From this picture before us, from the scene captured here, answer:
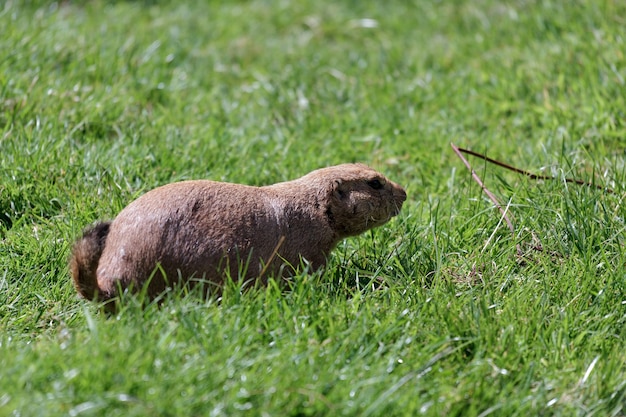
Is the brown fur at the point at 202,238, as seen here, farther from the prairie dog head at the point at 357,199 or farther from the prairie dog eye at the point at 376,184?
the prairie dog eye at the point at 376,184

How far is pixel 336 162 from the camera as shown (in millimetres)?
6105

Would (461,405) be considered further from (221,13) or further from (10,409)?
(221,13)

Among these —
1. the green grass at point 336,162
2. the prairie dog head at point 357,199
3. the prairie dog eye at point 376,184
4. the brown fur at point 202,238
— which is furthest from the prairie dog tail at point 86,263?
the prairie dog eye at point 376,184

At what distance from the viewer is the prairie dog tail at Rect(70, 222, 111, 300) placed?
392 centimetres

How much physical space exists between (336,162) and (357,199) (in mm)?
1439

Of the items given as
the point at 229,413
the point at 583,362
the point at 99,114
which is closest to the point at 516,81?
the point at 99,114

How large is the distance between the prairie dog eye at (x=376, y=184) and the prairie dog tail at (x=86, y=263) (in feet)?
4.93

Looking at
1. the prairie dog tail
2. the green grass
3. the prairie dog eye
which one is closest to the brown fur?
the prairie dog tail

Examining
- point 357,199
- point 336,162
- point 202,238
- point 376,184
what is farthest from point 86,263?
point 336,162

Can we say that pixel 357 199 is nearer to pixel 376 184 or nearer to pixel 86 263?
pixel 376 184

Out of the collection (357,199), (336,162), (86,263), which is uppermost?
(86,263)

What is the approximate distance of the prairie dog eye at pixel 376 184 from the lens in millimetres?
4816

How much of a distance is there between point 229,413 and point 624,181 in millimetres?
3065

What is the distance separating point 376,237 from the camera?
5.11 metres
